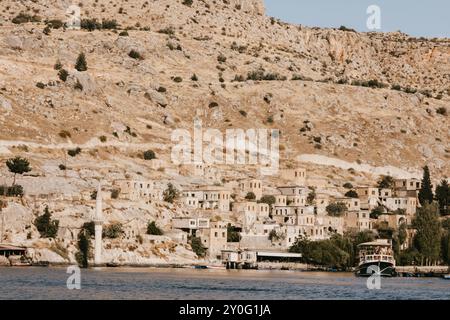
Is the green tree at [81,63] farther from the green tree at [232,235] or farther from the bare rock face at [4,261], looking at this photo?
the bare rock face at [4,261]

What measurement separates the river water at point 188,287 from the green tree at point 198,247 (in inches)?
846

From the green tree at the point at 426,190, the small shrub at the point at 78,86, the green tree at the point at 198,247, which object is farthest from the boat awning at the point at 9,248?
the green tree at the point at 426,190

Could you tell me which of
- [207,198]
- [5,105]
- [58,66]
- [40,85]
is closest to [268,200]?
[207,198]

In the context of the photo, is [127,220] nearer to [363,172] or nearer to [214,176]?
[214,176]

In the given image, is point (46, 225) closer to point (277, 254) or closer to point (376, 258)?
point (277, 254)

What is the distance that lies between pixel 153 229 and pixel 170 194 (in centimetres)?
1179

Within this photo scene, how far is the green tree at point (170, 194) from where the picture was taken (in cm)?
13950

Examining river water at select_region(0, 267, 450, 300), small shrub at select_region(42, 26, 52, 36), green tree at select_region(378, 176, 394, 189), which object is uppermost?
small shrub at select_region(42, 26, 52, 36)

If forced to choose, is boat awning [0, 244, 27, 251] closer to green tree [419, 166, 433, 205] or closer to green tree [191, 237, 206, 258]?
green tree [191, 237, 206, 258]

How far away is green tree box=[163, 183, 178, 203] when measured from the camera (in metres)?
140

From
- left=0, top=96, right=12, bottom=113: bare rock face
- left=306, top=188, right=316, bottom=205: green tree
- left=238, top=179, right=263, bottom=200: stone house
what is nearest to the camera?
left=0, top=96, right=12, bottom=113: bare rock face

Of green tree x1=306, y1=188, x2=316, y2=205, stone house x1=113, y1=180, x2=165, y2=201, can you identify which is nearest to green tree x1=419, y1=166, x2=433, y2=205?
green tree x1=306, y1=188, x2=316, y2=205

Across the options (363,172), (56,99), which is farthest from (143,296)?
(363,172)

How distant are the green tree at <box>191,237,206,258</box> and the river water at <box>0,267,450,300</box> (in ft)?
70.5
